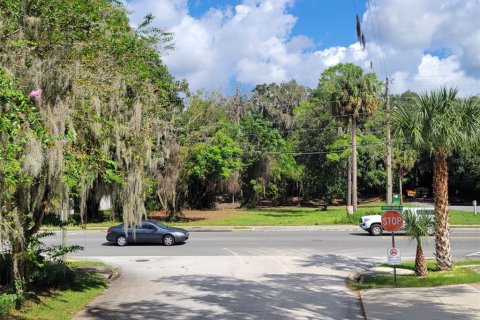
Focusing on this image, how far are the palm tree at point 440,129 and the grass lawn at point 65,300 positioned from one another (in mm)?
10138

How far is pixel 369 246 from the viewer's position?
933 inches

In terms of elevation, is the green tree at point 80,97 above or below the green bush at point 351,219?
above

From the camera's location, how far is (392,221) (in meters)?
15.1

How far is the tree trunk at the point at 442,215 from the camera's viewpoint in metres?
15.8

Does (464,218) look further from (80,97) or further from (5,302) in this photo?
(5,302)

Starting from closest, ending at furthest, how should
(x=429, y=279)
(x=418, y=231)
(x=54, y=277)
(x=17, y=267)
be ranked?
1. (x=17, y=267)
2. (x=54, y=277)
3. (x=429, y=279)
4. (x=418, y=231)

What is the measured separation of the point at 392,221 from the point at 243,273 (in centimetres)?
521

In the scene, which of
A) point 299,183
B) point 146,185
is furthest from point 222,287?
point 299,183

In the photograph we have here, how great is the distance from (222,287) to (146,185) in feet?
12.0

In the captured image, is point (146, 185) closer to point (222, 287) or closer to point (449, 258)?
point (222, 287)

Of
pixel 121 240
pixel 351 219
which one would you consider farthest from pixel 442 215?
pixel 351 219

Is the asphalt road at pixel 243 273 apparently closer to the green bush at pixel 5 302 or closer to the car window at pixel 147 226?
the car window at pixel 147 226

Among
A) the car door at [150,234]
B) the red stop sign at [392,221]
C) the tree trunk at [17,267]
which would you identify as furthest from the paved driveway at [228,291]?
the car door at [150,234]

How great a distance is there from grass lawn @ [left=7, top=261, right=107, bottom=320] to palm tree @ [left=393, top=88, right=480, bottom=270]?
1014 centimetres
